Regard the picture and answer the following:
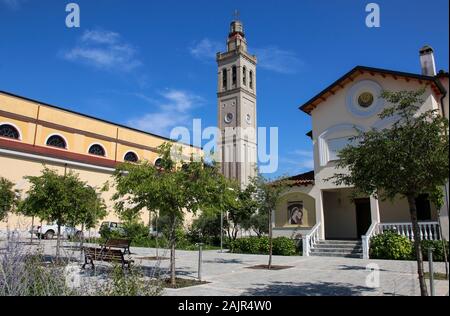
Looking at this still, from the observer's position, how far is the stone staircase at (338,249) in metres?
19.2

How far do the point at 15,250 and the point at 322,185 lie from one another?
17965 mm

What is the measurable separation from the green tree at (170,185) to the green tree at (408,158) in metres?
4.67

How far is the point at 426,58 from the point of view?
2302cm

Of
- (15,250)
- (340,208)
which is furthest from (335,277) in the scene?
(340,208)

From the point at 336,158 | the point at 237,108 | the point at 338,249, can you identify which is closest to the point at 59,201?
the point at 338,249

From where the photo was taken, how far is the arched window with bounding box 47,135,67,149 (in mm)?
42625

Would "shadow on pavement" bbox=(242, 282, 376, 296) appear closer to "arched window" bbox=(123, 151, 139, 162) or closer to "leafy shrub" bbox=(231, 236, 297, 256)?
"leafy shrub" bbox=(231, 236, 297, 256)

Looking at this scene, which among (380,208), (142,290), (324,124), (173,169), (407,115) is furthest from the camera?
(324,124)

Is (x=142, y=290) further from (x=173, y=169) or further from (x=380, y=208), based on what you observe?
(x=380, y=208)

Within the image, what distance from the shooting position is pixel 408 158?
785cm

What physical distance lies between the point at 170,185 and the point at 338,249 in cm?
1235

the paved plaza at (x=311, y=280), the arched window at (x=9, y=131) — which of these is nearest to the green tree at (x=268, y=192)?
the paved plaza at (x=311, y=280)

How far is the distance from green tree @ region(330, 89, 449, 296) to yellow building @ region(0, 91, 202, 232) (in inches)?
1201

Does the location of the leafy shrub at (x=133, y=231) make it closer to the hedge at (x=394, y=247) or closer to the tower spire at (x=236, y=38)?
the hedge at (x=394, y=247)
